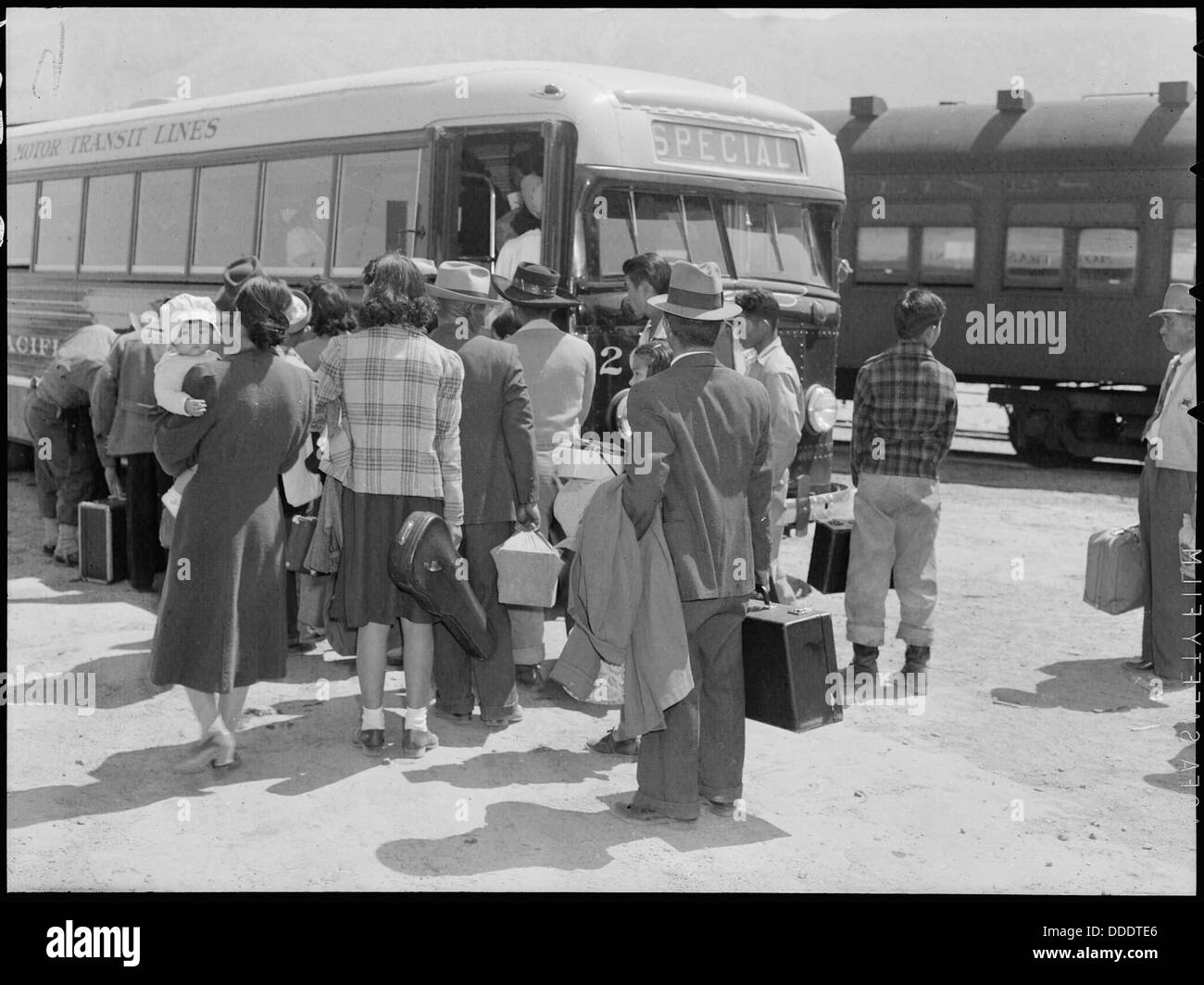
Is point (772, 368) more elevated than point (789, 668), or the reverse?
point (772, 368)

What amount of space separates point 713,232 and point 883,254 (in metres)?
8.23

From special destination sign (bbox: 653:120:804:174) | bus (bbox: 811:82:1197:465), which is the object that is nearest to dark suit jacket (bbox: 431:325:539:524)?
special destination sign (bbox: 653:120:804:174)

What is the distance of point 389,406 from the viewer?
5.50 metres

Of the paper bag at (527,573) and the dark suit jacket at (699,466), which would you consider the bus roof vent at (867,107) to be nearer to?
the paper bag at (527,573)

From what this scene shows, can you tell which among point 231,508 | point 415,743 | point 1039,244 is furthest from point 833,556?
point 1039,244

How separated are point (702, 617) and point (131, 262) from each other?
7.76m

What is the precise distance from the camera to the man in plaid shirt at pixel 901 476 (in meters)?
6.64

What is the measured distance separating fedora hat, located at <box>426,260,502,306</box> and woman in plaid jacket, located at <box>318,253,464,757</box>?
41cm

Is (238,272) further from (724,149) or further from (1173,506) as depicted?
(1173,506)

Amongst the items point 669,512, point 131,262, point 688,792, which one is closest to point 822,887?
→ point 688,792

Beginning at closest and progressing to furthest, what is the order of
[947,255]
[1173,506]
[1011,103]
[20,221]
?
[1173,506]
[20,221]
[1011,103]
[947,255]

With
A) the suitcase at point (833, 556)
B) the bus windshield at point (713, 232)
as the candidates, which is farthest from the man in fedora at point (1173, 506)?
the bus windshield at point (713, 232)

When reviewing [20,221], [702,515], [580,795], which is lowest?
[580,795]

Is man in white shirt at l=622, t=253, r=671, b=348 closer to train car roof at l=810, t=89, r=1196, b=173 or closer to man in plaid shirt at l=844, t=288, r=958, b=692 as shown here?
man in plaid shirt at l=844, t=288, r=958, b=692
